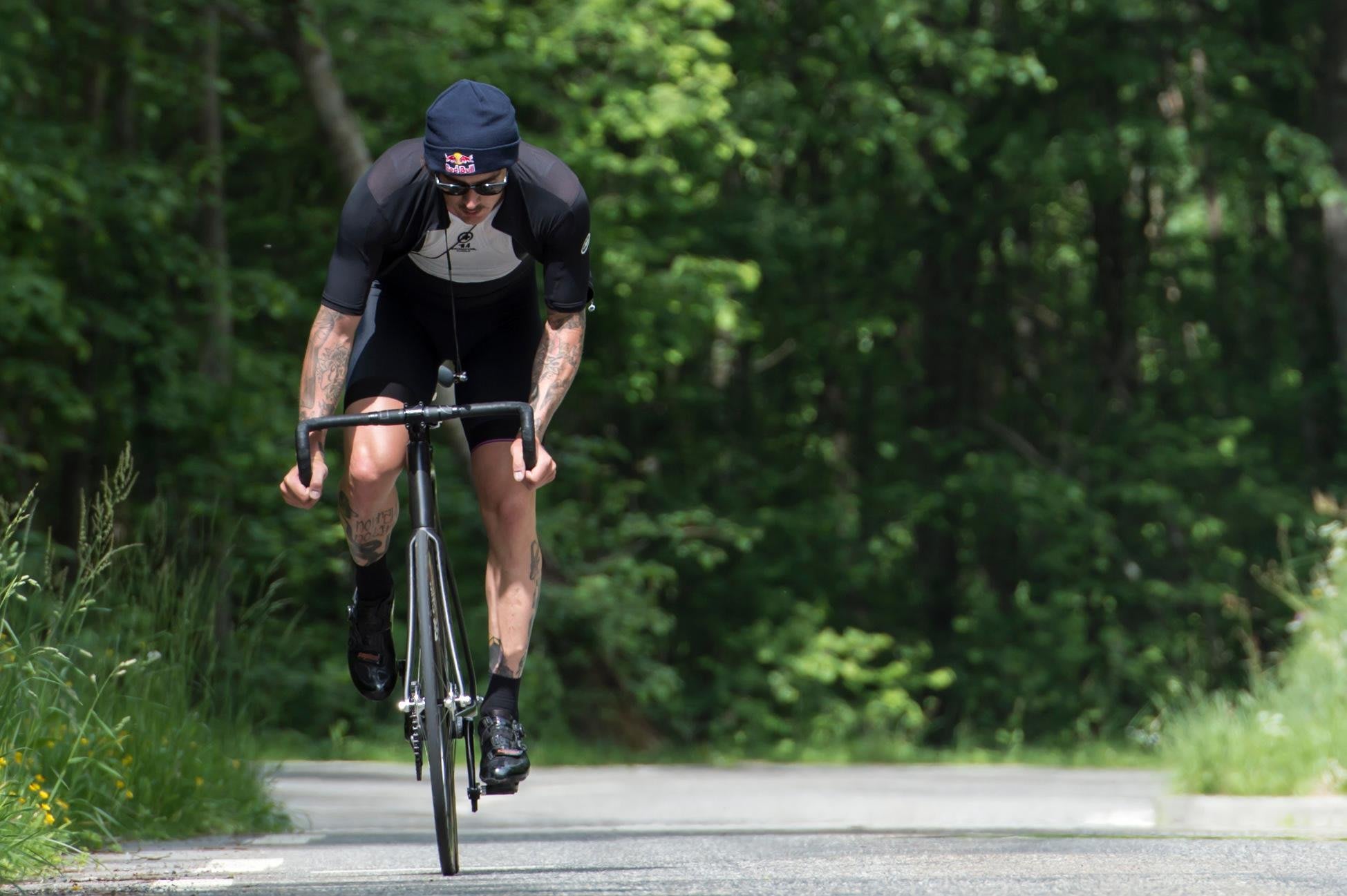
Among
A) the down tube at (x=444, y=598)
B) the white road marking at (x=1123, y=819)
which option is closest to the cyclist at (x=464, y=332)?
the down tube at (x=444, y=598)

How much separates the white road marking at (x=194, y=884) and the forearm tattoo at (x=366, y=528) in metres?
1.03

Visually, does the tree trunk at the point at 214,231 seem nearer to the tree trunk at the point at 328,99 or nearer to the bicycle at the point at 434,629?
the tree trunk at the point at 328,99

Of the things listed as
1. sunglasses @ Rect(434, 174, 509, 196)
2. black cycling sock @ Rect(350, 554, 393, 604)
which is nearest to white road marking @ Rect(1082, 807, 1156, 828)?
black cycling sock @ Rect(350, 554, 393, 604)

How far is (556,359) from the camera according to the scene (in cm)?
625

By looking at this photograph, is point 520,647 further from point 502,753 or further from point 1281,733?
point 1281,733

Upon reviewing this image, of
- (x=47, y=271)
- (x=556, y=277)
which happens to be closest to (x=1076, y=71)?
(x=47, y=271)

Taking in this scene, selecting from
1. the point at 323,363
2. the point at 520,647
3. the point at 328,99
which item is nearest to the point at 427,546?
the point at 520,647

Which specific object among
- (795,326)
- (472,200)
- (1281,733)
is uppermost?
(472,200)

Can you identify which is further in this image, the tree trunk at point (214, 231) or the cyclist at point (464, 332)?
the tree trunk at point (214, 231)

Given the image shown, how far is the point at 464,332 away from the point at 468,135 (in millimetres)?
852

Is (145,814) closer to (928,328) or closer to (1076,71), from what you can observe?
(1076,71)

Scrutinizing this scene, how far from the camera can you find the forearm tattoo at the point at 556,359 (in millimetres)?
6230

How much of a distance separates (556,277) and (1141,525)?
69.7 feet

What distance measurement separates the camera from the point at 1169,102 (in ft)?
87.1
